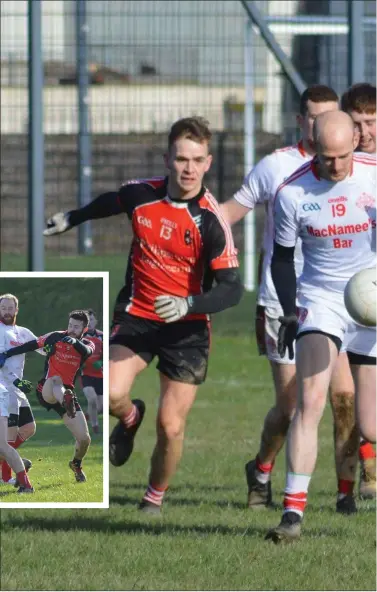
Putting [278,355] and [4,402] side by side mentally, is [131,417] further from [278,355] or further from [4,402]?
[4,402]

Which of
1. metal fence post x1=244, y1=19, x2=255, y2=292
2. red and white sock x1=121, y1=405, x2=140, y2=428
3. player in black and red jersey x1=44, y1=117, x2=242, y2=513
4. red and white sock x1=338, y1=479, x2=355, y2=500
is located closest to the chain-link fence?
metal fence post x1=244, y1=19, x2=255, y2=292

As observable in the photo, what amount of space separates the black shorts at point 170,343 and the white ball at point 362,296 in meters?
1.12

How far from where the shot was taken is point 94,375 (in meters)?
4.93

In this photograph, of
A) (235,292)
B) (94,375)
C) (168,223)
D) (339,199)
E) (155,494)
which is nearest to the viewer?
(94,375)

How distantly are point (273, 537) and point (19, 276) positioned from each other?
7.93 feet

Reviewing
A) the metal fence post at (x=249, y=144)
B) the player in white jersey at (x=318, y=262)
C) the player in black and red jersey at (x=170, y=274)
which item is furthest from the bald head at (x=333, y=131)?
the metal fence post at (x=249, y=144)

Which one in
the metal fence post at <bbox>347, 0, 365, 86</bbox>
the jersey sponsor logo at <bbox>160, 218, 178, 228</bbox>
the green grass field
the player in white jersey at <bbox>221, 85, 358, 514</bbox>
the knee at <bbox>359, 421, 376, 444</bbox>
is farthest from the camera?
the metal fence post at <bbox>347, 0, 365, 86</bbox>

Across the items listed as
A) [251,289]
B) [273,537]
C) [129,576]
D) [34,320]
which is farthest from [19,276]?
[251,289]

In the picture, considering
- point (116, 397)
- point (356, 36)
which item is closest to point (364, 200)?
point (116, 397)

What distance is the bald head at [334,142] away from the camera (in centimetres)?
674

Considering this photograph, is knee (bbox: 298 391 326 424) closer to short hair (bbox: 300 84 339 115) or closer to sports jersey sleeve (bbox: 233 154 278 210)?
sports jersey sleeve (bbox: 233 154 278 210)

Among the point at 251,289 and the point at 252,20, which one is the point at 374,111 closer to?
the point at 252,20

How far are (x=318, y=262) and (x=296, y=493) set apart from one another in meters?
1.15

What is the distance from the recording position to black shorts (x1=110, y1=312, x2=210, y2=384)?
759 centimetres
